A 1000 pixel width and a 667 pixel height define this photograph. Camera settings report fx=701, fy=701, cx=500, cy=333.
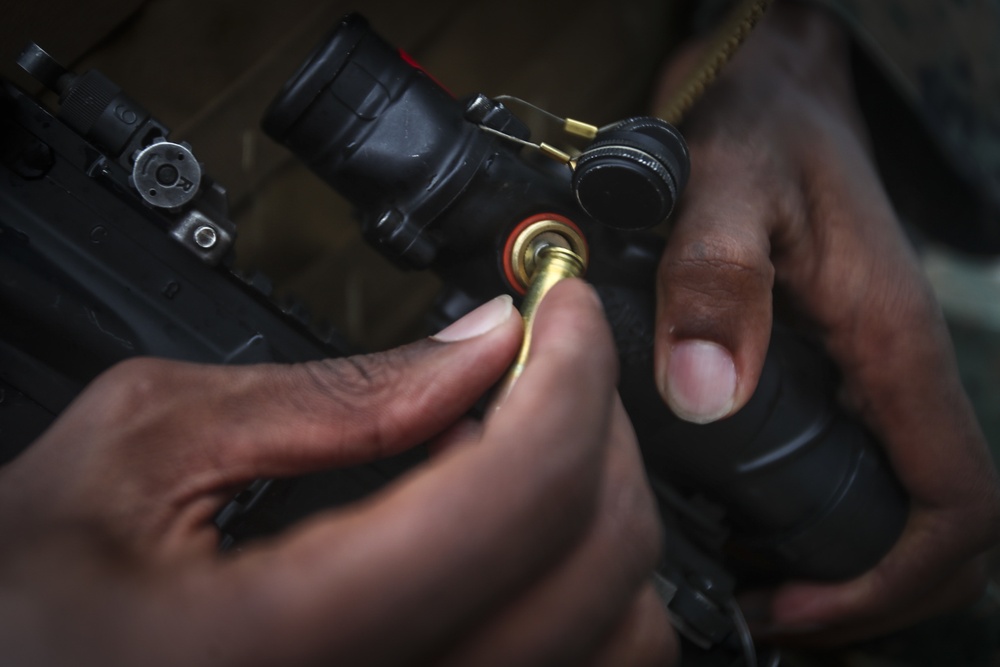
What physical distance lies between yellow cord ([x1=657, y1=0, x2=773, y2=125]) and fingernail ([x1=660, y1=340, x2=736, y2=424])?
0.93 feet

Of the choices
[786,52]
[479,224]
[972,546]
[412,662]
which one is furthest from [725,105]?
[412,662]

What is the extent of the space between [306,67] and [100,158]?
0.21 metres

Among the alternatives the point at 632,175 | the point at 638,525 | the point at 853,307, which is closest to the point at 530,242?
the point at 632,175

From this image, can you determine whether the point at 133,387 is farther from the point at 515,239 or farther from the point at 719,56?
the point at 719,56

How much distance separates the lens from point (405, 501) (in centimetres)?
43

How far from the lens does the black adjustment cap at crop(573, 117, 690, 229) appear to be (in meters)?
0.63

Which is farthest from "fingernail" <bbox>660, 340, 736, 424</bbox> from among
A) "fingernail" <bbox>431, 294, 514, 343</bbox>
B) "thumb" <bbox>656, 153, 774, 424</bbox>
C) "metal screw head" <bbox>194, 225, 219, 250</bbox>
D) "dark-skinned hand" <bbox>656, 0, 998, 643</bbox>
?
"metal screw head" <bbox>194, 225, 219, 250</bbox>

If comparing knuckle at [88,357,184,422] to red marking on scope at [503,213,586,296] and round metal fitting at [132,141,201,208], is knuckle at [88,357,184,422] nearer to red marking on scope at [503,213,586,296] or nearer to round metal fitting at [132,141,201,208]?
round metal fitting at [132,141,201,208]

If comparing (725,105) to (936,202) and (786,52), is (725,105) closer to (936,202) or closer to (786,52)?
(786,52)

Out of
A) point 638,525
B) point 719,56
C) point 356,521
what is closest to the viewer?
point 356,521

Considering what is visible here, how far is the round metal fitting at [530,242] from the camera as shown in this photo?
71 cm

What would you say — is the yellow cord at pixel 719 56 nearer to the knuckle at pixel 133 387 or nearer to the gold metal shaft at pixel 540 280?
the gold metal shaft at pixel 540 280

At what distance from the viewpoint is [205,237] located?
662 millimetres

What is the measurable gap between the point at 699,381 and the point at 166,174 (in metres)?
0.56
